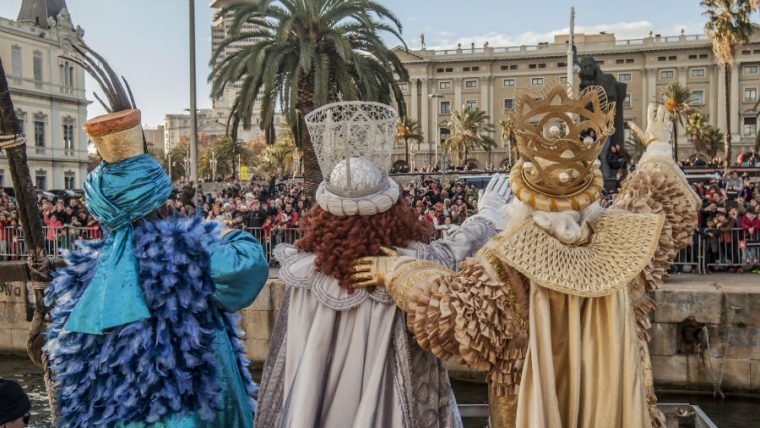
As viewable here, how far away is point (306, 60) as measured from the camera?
16.7m

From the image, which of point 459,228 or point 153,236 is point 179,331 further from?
point 459,228

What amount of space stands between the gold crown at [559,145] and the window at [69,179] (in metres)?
57.9

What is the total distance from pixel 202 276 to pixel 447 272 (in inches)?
41.8

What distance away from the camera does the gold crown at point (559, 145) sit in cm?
293

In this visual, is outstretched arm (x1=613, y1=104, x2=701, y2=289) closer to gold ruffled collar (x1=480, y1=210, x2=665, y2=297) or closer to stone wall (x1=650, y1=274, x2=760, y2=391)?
gold ruffled collar (x1=480, y1=210, x2=665, y2=297)

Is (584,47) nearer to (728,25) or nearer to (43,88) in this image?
(728,25)

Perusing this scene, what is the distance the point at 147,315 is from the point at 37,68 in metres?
54.8

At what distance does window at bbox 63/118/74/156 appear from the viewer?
54656mm

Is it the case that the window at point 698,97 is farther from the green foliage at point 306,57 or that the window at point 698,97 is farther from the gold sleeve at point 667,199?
the gold sleeve at point 667,199

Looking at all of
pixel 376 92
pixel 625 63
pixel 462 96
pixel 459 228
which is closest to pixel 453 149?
pixel 462 96

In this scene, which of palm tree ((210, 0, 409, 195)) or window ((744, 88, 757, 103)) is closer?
palm tree ((210, 0, 409, 195))

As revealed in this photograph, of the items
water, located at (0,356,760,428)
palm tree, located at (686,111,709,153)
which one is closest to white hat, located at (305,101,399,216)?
water, located at (0,356,760,428)

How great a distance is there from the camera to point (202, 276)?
3.13 m

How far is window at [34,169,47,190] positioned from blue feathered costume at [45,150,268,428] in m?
54.0
